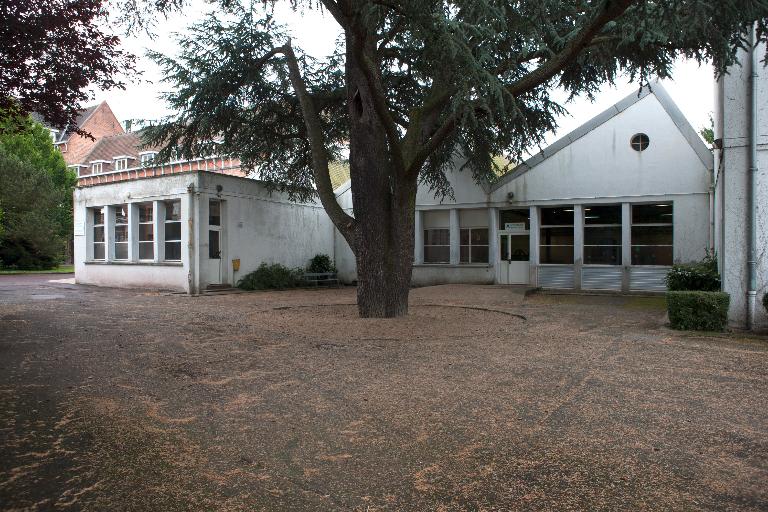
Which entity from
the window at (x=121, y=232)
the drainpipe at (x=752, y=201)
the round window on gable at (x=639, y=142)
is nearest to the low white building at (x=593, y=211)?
the round window on gable at (x=639, y=142)

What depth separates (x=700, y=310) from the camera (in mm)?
9672

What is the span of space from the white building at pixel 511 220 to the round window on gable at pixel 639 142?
0.03 m

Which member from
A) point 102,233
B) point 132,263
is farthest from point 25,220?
point 132,263

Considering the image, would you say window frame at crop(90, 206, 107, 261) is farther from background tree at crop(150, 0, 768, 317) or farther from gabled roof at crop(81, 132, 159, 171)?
gabled roof at crop(81, 132, 159, 171)

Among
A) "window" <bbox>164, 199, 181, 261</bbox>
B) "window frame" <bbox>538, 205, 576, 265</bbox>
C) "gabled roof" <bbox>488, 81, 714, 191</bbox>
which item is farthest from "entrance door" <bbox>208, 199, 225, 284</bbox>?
"window frame" <bbox>538, 205, 576, 265</bbox>

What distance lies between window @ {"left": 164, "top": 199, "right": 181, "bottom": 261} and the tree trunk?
11.1 metres

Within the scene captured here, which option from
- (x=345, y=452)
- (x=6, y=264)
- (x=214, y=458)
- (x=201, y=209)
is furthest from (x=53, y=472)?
(x=6, y=264)

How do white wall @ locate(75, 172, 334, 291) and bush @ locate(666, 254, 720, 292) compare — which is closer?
bush @ locate(666, 254, 720, 292)

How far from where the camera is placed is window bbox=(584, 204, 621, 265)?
19250mm

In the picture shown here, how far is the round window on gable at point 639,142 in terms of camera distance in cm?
1831

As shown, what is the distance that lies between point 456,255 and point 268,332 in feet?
45.8

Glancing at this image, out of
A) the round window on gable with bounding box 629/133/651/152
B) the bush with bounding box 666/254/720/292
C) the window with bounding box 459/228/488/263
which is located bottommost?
the bush with bounding box 666/254/720/292

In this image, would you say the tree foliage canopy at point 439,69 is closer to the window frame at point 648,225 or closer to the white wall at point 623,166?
the white wall at point 623,166

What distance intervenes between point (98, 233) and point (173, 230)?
17.4ft
